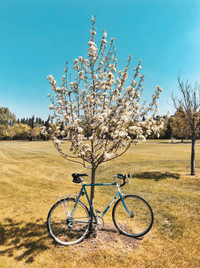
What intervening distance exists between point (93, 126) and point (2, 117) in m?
81.0

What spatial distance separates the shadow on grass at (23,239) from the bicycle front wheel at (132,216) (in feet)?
7.01

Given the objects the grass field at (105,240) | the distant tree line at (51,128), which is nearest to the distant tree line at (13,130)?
the distant tree line at (51,128)

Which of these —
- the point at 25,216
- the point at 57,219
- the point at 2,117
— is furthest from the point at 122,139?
the point at 2,117

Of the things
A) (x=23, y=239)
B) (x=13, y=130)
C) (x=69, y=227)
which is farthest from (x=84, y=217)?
(x=13, y=130)

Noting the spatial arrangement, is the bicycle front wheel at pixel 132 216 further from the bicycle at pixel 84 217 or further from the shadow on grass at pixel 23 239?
the shadow on grass at pixel 23 239

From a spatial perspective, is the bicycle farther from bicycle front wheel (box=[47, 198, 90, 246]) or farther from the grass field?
the grass field

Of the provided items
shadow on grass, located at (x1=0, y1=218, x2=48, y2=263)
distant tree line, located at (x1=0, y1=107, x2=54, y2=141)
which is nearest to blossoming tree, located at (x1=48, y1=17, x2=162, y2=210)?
shadow on grass, located at (x1=0, y1=218, x2=48, y2=263)

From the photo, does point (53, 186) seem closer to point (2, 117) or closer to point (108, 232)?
point (108, 232)

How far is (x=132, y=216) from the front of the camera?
466cm

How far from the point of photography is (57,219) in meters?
5.28

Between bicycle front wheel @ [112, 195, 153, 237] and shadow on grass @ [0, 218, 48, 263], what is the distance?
214cm

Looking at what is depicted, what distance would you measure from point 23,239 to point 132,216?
10.2 feet

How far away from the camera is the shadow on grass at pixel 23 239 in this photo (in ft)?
12.8

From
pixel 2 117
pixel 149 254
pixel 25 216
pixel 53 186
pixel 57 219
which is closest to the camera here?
pixel 149 254
